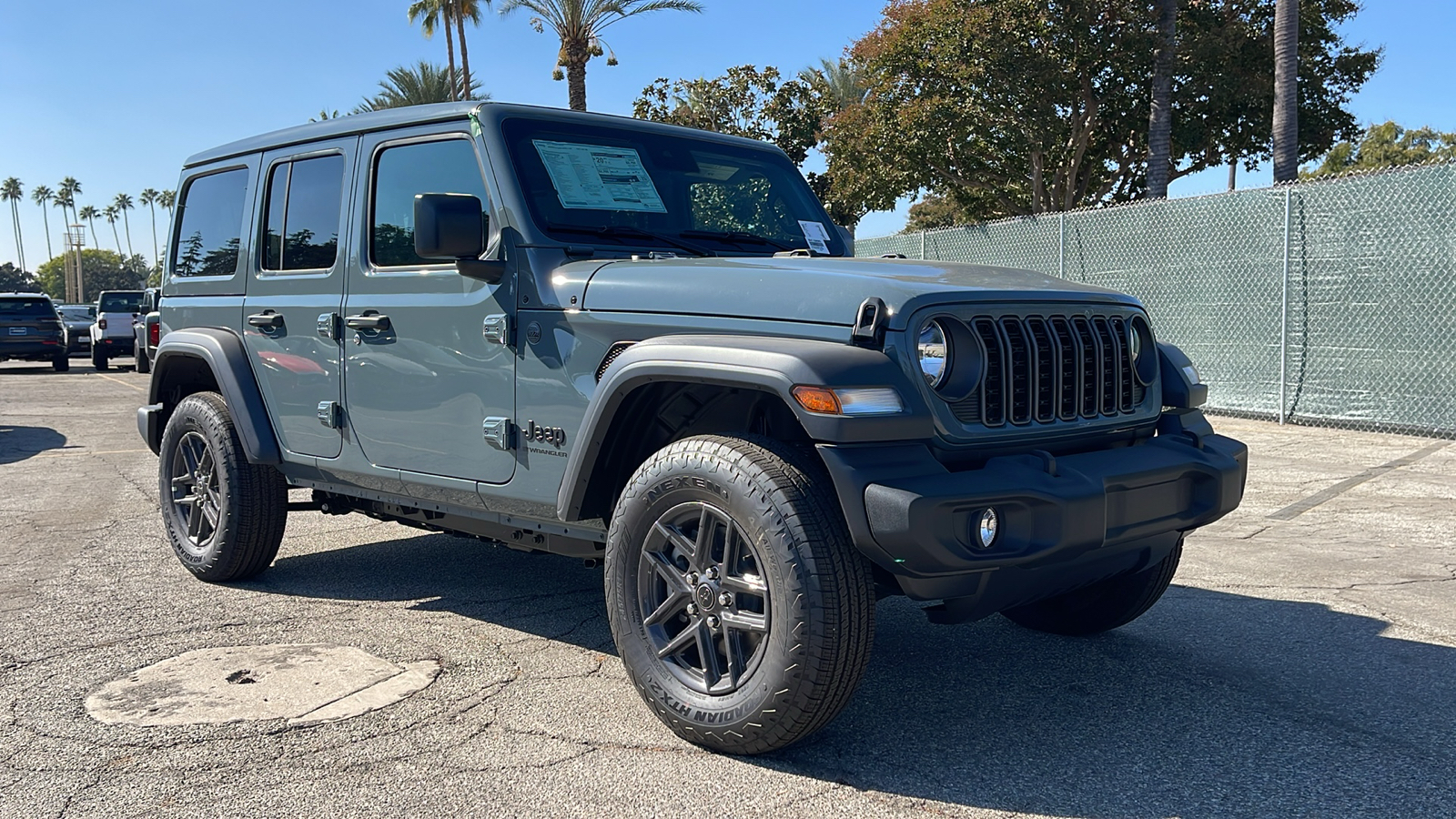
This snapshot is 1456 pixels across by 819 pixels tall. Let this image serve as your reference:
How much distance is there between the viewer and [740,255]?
4.34 m

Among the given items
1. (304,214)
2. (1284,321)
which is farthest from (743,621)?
(1284,321)

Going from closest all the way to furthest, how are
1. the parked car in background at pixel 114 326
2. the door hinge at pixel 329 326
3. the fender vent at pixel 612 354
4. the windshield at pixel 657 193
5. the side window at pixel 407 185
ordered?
the fender vent at pixel 612 354, the windshield at pixel 657 193, the side window at pixel 407 185, the door hinge at pixel 329 326, the parked car in background at pixel 114 326

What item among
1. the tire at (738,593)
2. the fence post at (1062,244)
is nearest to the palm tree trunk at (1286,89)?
the fence post at (1062,244)

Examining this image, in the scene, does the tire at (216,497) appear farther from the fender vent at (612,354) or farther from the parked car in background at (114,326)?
the parked car in background at (114,326)

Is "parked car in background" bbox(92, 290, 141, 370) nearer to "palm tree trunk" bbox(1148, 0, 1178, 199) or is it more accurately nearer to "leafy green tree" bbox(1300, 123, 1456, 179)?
"palm tree trunk" bbox(1148, 0, 1178, 199)

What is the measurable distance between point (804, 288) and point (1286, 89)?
589 inches

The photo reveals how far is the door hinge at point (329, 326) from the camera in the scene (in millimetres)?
4707

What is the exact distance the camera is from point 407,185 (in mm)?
4535

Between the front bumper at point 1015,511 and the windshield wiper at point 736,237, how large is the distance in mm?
1586

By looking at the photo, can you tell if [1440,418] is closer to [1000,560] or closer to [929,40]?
[1000,560]

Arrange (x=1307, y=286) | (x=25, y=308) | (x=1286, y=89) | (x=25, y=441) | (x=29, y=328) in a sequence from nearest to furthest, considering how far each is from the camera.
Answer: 1. (x=1307, y=286)
2. (x=25, y=441)
3. (x=1286, y=89)
4. (x=29, y=328)
5. (x=25, y=308)

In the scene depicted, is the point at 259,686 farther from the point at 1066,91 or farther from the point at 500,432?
the point at 1066,91

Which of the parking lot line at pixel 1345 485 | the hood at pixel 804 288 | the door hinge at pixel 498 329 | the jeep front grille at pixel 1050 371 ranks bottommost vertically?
the parking lot line at pixel 1345 485

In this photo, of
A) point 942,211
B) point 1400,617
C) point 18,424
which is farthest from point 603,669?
point 942,211
